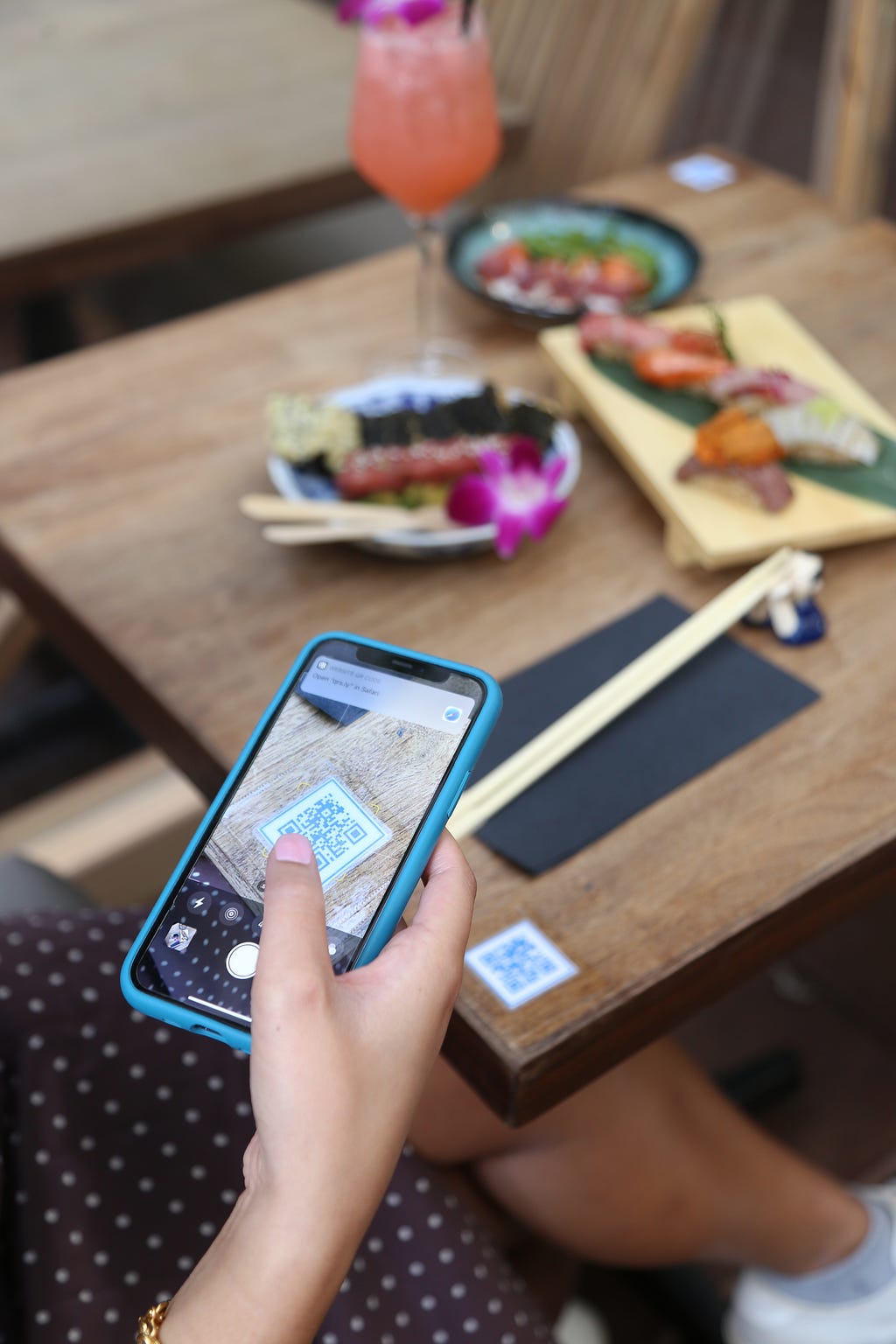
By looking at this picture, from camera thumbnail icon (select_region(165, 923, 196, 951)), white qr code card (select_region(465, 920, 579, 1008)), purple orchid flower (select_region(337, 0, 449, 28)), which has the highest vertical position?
purple orchid flower (select_region(337, 0, 449, 28))

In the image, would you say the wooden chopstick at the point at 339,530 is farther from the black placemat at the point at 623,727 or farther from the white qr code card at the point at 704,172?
the white qr code card at the point at 704,172

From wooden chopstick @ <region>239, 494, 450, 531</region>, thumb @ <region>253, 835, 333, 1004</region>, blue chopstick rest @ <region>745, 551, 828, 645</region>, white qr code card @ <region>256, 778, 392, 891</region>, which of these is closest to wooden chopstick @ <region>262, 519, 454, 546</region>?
wooden chopstick @ <region>239, 494, 450, 531</region>

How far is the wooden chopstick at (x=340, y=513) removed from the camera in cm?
87

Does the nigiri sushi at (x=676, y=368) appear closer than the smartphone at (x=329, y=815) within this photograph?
No

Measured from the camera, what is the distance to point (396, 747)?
57cm

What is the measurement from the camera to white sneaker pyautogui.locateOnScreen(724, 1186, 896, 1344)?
3.07 ft

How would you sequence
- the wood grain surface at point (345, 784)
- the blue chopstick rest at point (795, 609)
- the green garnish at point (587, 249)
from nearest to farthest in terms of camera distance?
the wood grain surface at point (345, 784) → the blue chopstick rest at point (795, 609) → the green garnish at point (587, 249)

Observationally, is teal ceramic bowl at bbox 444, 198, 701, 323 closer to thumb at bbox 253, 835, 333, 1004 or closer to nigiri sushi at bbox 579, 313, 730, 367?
nigiri sushi at bbox 579, 313, 730, 367

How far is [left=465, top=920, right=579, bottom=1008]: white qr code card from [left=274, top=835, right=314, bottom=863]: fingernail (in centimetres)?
18

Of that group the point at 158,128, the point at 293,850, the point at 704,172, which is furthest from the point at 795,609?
the point at 158,128

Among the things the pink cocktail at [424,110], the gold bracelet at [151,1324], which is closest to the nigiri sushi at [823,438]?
the pink cocktail at [424,110]

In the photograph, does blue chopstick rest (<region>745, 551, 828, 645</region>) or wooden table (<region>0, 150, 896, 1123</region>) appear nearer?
wooden table (<region>0, 150, 896, 1123</region>)

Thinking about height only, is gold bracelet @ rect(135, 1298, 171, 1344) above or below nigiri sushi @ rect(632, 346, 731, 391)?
below

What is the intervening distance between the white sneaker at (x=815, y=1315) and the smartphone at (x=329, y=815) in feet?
2.13
